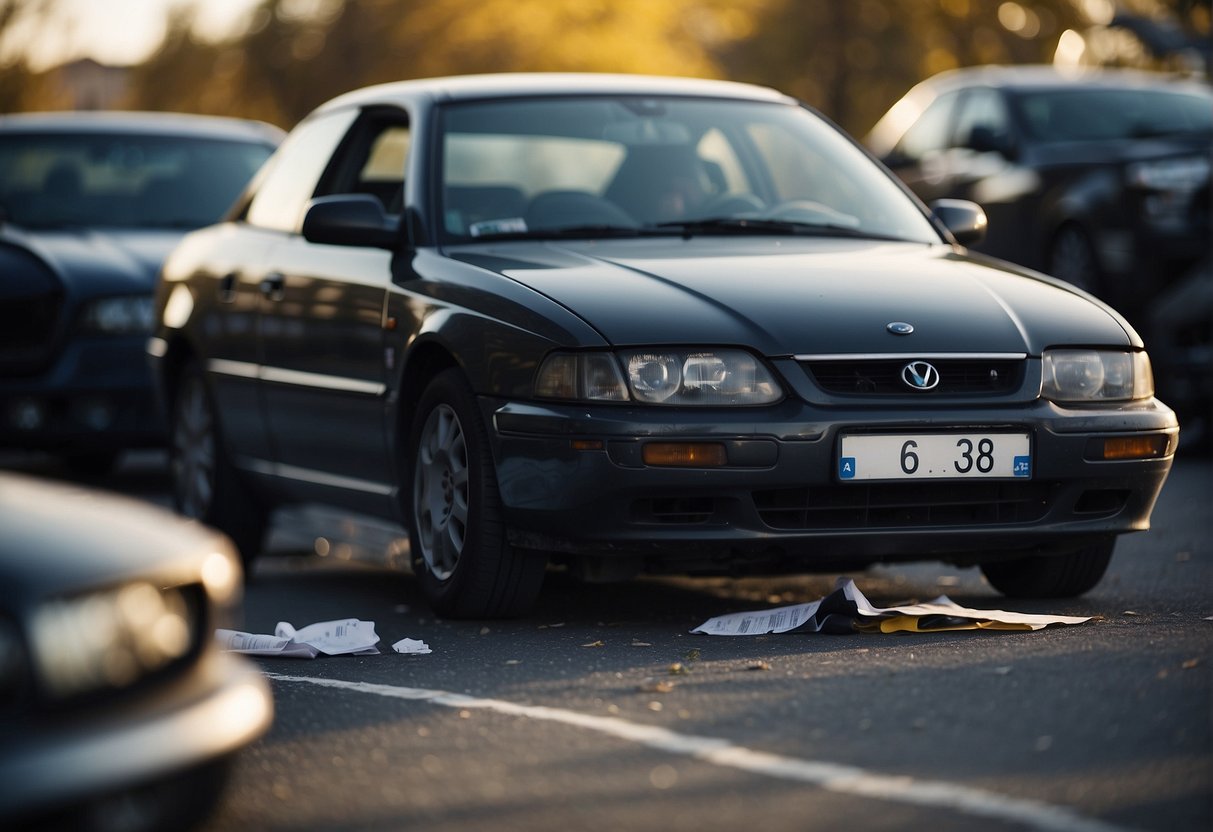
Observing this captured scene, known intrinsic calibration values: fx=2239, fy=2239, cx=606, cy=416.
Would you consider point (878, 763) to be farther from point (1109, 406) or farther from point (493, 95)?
point (493, 95)

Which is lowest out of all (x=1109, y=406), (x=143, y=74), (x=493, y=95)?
(x=143, y=74)

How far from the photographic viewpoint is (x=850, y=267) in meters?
6.75

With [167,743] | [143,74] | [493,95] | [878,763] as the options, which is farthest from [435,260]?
[143,74]

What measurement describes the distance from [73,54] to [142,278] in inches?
1088

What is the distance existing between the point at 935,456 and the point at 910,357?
0.91 ft

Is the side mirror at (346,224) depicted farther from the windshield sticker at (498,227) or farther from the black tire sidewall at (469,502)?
the black tire sidewall at (469,502)

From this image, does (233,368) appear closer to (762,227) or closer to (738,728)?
(762,227)

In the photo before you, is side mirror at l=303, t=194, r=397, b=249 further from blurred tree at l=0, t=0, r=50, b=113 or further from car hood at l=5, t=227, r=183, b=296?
blurred tree at l=0, t=0, r=50, b=113

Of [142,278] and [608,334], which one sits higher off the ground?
[608,334]

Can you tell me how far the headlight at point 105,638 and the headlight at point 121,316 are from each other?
7.71 metres

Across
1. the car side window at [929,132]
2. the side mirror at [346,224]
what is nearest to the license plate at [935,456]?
the side mirror at [346,224]

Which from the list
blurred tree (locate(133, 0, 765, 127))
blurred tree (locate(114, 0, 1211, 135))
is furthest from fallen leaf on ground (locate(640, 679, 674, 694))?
blurred tree (locate(133, 0, 765, 127))

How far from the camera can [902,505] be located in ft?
20.1

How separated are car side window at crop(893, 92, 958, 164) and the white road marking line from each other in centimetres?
1040
